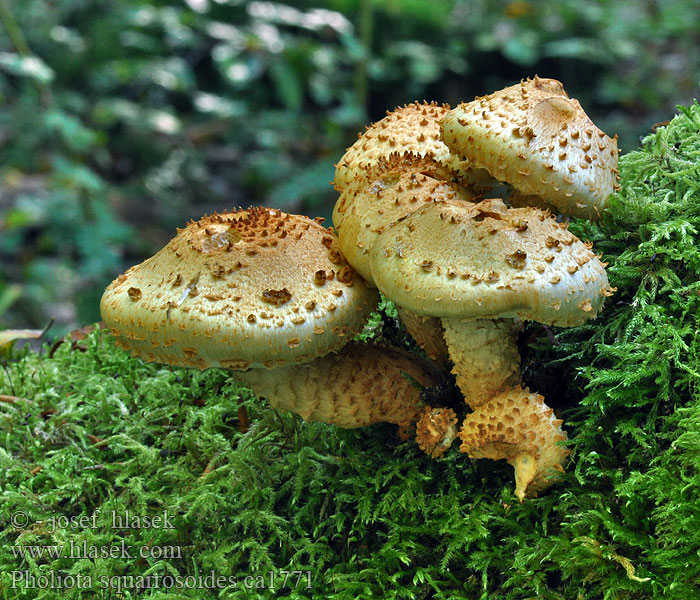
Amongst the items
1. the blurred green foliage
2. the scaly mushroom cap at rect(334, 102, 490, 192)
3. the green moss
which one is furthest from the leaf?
the blurred green foliage

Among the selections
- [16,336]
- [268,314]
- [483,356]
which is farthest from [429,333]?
[16,336]

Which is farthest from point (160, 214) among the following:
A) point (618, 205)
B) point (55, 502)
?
point (618, 205)

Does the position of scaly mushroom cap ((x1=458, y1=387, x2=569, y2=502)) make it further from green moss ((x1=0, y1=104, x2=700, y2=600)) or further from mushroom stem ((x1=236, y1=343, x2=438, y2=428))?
mushroom stem ((x1=236, y1=343, x2=438, y2=428))

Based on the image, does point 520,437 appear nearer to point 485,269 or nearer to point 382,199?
point 485,269

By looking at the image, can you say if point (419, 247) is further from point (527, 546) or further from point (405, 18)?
point (405, 18)

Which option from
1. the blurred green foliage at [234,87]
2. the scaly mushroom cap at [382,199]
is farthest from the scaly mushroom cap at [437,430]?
the blurred green foliage at [234,87]

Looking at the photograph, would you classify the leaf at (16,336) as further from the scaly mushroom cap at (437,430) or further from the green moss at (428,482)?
the scaly mushroom cap at (437,430)
